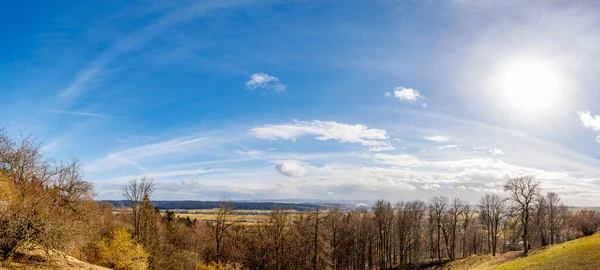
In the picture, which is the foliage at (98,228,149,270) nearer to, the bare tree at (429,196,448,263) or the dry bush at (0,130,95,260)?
the dry bush at (0,130,95,260)

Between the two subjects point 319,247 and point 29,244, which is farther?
point 319,247

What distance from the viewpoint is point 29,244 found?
72.2 feet

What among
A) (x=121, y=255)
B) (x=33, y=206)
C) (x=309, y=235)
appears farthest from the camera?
(x=309, y=235)

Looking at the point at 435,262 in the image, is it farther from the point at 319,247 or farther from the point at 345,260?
the point at 319,247

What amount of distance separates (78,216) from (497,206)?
78.1 metres

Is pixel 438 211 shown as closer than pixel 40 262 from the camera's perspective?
No

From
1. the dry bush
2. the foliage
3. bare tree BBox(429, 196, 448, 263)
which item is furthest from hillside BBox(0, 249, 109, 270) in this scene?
bare tree BBox(429, 196, 448, 263)

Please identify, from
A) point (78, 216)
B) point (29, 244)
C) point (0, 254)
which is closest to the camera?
point (0, 254)

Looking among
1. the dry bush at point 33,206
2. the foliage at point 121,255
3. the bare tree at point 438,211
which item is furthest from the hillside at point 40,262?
the bare tree at point 438,211

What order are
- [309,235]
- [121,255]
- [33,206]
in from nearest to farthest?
[33,206] → [121,255] → [309,235]

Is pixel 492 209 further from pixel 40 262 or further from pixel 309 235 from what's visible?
pixel 40 262

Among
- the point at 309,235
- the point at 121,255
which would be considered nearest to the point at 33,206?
the point at 121,255

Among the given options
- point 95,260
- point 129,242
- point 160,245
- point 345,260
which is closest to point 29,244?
point 129,242

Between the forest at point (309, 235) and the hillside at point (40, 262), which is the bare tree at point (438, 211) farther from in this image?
the hillside at point (40, 262)
